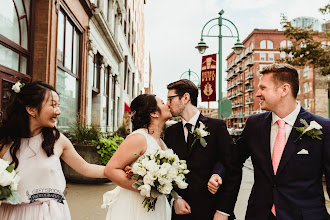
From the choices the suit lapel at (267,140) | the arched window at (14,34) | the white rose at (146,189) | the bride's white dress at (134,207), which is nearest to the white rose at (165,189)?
the white rose at (146,189)

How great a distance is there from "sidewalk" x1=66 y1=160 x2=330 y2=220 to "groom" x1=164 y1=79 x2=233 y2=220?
3141 mm

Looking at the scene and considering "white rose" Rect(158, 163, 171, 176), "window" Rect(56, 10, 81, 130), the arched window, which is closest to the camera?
"white rose" Rect(158, 163, 171, 176)

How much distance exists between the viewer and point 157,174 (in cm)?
278

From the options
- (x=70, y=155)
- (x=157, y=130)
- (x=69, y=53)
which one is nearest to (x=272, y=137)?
(x=157, y=130)

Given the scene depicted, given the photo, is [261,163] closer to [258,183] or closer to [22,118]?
[258,183]

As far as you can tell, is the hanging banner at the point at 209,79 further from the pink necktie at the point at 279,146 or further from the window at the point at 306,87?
the window at the point at 306,87

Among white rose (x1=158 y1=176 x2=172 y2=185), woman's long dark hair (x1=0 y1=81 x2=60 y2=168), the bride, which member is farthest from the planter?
white rose (x1=158 y1=176 x2=172 y2=185)

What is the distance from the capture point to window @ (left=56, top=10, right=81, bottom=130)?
1135cm

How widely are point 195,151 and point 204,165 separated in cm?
17

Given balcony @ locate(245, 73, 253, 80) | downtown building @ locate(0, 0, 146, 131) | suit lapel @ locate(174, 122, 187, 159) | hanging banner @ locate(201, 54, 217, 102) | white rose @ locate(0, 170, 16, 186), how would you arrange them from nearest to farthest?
1. white rose @ locate(0, 170, 16, 186)
2. suit lapel @ locate(174, 122, 187, 159)
3. downtown building @ locate(0, 0, 146, 131)
4. hanging banner @ locate(201, 54, 217, 102)
5. balcony @ locate(245, 73, 253, 80)

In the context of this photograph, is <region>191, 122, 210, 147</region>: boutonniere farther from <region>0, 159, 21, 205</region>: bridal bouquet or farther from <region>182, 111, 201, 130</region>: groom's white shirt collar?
<region>0, 159, 21, 205</region>: bridal bouquet

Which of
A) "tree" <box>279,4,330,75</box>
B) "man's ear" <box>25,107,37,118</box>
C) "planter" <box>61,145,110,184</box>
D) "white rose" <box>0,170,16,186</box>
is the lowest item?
"planter" <box>61,145,110,184</box>

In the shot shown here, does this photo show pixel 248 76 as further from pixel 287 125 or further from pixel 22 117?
pixel 22 117

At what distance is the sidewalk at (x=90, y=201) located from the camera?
6.04m
